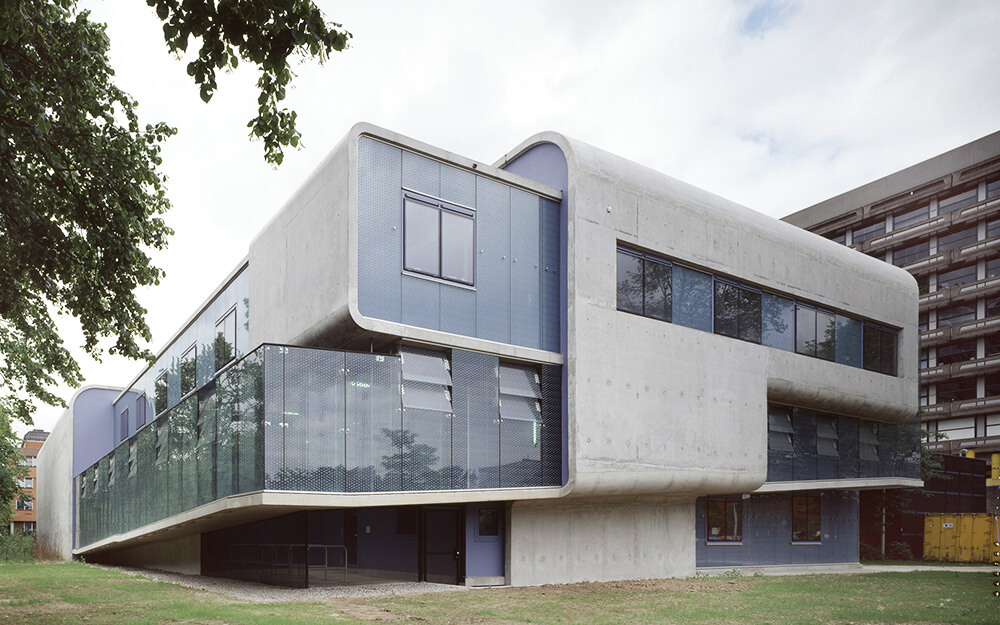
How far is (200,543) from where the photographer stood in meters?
24.6

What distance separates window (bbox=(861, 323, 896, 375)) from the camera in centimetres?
2902

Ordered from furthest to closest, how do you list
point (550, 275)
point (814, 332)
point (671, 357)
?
point (814, 332)
point (671, 357)
point (550, 275)

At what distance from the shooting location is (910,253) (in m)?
66.1

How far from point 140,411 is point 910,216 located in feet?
190

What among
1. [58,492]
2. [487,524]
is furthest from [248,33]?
[58,492]

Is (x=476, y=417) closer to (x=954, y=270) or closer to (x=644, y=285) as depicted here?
(x=644, y=285)

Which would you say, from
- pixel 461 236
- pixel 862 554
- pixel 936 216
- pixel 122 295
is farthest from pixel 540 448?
pixel 936 216

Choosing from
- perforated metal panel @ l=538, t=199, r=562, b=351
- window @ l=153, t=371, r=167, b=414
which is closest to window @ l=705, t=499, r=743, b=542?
perforated metal panel @ l=538, t=199, r=562, b=351

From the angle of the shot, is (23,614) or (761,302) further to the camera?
(761,302)

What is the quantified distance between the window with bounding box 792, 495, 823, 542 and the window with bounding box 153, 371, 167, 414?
22.1m

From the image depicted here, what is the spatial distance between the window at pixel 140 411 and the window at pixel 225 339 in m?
10.7

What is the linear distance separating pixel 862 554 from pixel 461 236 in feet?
87.8

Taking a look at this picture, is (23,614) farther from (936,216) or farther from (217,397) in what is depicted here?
(936,216)

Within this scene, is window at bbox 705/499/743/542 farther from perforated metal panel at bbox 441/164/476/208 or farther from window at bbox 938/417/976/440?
window at bbox 938/417/976/440
